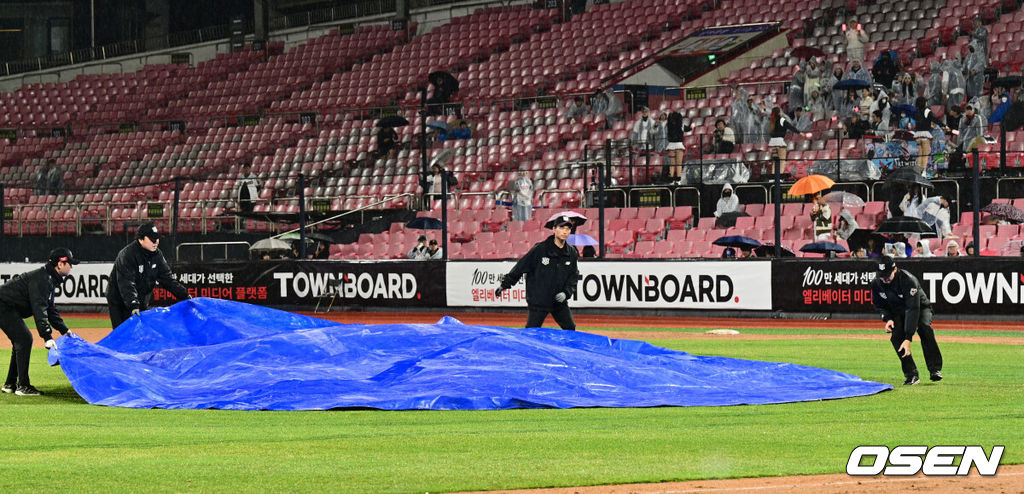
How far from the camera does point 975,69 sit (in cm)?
2914

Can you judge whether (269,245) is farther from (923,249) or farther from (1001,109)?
(1001,109)

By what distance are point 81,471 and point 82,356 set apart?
5.25m

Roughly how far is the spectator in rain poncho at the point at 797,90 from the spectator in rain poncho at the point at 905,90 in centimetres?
229

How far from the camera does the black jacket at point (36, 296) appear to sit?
12.4 meters

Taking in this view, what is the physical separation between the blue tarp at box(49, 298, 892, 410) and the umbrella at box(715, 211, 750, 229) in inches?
559

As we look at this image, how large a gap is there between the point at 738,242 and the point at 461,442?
17287mm

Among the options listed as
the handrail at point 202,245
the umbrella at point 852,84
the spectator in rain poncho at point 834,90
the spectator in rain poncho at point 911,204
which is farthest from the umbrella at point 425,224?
the spectator in rain poncho at point 911,204

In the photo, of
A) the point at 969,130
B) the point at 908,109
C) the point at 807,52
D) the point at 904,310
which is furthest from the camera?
the point at 807,52

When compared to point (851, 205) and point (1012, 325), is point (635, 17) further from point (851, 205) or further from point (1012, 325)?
point (1012, 325)

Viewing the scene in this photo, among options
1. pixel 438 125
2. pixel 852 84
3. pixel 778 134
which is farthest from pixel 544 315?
pixel 438 125

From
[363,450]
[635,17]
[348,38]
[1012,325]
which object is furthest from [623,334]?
[348,38]

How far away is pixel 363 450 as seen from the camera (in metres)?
8.53

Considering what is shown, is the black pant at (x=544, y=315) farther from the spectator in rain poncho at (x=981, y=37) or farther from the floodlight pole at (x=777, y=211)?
the spectator in rain poncho at (x=981, y=37)

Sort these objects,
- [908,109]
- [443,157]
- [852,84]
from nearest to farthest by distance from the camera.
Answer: [908,109]
[852,84]
[443,157]
